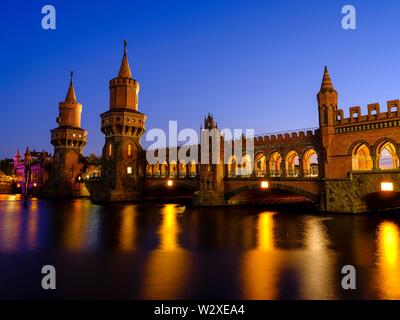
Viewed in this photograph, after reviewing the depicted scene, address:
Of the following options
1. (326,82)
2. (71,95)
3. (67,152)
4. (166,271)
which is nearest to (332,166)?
(326,82)

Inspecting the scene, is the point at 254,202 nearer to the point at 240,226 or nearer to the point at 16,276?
the point at 240,226

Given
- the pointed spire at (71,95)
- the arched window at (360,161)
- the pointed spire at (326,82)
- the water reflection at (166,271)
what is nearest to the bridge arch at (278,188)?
the arched window at (360,161)

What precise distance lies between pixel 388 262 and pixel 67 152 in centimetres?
5469

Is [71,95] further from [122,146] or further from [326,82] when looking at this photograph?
[326,82]

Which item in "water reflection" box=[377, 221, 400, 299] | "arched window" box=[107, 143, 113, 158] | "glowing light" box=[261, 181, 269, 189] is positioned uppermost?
"arched window" box=[107, 143, 113, 158]

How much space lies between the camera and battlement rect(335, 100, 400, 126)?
2159 centimetres

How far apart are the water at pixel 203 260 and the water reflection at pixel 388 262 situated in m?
0.03

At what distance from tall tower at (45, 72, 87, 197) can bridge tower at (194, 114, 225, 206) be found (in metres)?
32.0

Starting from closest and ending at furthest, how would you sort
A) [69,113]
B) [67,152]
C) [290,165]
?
[290,165] → [67,152] → [69,113]

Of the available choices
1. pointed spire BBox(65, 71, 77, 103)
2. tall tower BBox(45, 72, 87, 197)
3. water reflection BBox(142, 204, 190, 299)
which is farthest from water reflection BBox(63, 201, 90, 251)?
pointed spire BBox(65, 71, 77, 103)

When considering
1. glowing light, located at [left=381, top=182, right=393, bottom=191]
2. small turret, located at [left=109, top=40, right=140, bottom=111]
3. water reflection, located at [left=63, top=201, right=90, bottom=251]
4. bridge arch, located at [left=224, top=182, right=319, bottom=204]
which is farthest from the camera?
small turret, located at [left=109, top=40, right=140, bottom=111]

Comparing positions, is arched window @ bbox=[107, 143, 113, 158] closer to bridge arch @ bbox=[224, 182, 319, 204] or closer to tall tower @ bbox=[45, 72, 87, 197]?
tall tower @ bbox=[45, 72, 87, 197]

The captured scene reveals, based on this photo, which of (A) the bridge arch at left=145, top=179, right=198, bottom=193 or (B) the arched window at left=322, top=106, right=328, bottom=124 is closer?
(B) the arched window at left=322, top=106, right=328, bottom=124

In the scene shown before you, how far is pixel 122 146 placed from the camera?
41062 mm
